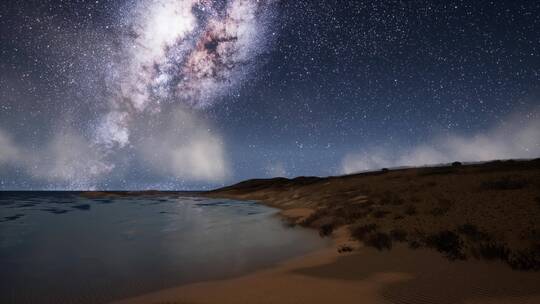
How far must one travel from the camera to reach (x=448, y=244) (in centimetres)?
973

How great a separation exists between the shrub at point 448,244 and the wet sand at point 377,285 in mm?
338

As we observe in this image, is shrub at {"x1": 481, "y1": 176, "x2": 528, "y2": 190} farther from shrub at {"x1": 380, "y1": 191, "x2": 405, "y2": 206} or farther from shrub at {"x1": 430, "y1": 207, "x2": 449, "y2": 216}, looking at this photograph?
shrub at {"x1": 430, "y1": 207, "x2": 449, "y2": 216}

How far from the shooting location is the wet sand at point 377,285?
6.47 meters

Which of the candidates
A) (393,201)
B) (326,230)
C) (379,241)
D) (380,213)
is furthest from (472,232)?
(393,201)

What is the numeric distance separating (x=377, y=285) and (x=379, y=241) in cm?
439

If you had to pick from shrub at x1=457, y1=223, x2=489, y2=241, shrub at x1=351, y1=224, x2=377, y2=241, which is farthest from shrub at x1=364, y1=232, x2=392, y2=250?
shrub at x1=457, y1=223, x2=489, y2=241

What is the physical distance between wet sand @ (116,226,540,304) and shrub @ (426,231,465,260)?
0.34 metres

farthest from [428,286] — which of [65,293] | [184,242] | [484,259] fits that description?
[184,242]

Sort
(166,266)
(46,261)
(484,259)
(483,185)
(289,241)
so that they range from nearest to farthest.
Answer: (484,259) < (166,266) < (46,261) < (289,241) < (483,185)

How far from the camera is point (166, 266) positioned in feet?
33.9

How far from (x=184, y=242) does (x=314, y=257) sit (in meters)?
7.30

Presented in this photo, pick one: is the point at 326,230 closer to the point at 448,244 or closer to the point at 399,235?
the point at 399,235

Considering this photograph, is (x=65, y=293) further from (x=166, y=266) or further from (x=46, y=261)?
(x=46, y=261)

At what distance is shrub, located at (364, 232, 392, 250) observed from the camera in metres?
11.1
